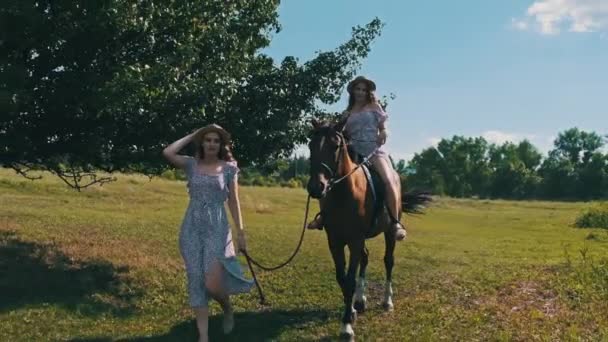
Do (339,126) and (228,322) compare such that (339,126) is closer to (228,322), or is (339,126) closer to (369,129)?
(369,129)

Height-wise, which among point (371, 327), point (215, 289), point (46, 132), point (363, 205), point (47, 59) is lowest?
point (371, 327)

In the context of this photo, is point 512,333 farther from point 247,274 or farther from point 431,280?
point 247,274

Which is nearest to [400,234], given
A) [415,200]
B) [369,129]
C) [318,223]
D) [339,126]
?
[318,223]

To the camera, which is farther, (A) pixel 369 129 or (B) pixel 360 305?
(B) pixel 360 305

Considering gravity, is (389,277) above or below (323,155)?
below

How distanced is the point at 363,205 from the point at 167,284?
190 inches

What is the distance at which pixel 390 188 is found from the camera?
379 inches

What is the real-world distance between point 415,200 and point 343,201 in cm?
389

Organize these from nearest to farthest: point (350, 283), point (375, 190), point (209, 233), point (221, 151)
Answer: point (209, 233) < point (221, 151) < point (350, 283) < point (375, 190)

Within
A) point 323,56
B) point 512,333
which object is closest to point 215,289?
point 512,333

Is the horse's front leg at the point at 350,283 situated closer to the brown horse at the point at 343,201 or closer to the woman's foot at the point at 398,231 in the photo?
the brown horse at the point at 343,201

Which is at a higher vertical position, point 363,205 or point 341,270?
point 363,205

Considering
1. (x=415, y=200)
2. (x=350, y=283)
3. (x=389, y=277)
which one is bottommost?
(x=389, y=277)

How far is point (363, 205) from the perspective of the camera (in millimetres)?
9070
